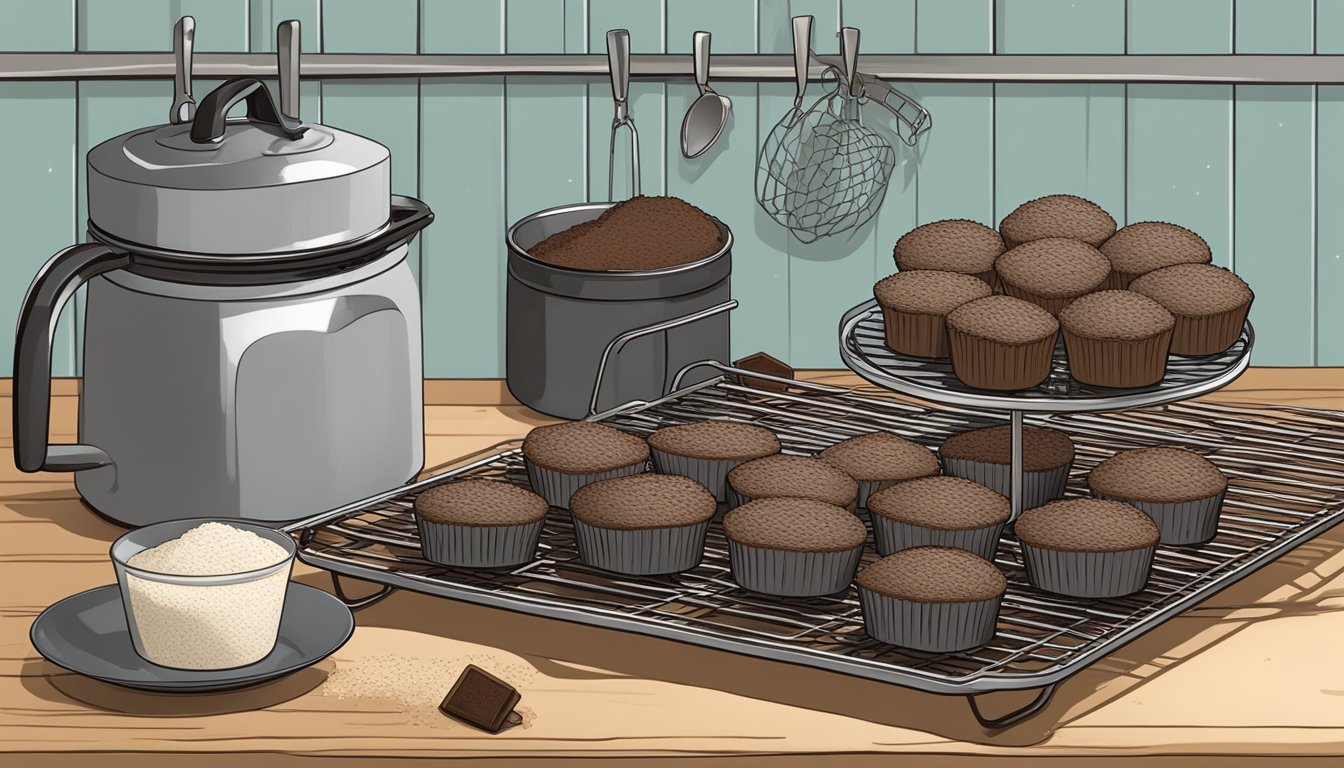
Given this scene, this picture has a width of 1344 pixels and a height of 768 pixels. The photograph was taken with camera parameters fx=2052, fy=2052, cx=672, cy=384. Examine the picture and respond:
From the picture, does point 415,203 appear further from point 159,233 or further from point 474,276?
point 474,276

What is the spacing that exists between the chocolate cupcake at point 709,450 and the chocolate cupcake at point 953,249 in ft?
0.66

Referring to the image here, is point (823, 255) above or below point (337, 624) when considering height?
above

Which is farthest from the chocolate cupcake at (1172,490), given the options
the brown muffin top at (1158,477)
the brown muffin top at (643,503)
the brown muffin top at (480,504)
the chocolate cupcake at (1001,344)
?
the brown muffin top at (480,504)

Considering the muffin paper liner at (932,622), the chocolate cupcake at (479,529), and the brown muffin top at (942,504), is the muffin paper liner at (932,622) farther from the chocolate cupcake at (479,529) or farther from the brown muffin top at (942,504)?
the chocolate cupcake at (479,529)

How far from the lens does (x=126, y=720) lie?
1369mm

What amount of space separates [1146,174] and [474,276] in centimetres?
75

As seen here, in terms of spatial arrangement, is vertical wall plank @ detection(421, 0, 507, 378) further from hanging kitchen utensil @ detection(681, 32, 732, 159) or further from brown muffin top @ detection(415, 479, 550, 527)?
brown muffin top @ detection(415, 479, 550, 527)

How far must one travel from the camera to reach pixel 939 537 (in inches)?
59.8

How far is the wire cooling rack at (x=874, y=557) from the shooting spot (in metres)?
1.38

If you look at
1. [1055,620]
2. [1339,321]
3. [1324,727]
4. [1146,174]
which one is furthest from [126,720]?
[1339,321]

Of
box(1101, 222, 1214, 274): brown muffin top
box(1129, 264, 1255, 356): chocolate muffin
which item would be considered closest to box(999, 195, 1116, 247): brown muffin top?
box(1101, 222, 1214, 274): brown muffin top

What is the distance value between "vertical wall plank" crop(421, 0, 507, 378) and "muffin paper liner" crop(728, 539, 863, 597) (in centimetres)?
85

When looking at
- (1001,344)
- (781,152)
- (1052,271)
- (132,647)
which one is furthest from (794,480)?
(781,152)

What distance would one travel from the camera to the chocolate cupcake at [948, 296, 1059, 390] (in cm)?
156
